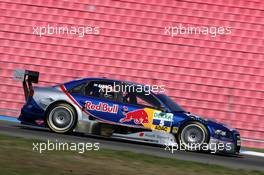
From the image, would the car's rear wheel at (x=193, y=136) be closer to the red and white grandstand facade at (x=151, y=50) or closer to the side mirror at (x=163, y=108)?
the side mirror at (x=163, y=108)

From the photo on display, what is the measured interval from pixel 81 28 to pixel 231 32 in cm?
455

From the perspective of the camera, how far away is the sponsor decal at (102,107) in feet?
40.7

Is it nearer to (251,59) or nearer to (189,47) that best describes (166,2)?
(189,47)

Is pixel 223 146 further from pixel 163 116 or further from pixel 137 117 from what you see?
pixel 137 117

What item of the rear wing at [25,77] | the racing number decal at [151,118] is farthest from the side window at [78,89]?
the racing number decal at [151,118]

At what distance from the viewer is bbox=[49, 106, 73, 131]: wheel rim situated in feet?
41.2

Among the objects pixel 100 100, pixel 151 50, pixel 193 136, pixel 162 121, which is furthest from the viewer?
pixel 151 50

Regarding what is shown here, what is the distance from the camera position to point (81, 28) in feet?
60.6

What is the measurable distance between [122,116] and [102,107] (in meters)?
0.48

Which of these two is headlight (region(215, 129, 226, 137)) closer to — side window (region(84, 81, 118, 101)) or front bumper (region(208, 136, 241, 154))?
front bumper (region(208, 136, 241, 154))

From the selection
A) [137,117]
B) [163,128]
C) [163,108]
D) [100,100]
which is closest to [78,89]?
[100,100]

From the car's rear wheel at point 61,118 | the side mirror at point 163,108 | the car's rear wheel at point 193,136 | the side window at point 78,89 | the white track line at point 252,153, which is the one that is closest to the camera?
the car's rear wheel at point 193,136

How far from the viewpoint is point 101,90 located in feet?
41.9

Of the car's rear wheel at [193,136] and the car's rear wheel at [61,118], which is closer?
the car's rear wheel at [193,136]
